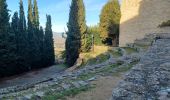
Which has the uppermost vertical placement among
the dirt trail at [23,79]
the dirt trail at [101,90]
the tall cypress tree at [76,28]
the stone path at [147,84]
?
the tall cypress tree at [76,28]

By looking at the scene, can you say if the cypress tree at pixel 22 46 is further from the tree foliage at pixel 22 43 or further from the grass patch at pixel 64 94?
the grass patch at pixel 64 94

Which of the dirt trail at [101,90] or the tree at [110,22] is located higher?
the tree at [110,22]

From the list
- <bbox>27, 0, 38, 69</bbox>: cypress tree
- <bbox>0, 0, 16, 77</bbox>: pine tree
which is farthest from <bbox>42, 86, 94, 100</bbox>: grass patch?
<bbox>27, 0, 38, 69</bbox>: cypress tree

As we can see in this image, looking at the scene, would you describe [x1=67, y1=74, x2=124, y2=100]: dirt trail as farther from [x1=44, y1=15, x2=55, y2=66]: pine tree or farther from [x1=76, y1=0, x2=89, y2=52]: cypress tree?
[x1=44, y1=15, x2=55, y2=66]: pine tree

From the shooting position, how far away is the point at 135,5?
31625 mm

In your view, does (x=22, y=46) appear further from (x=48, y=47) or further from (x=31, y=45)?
(x=48, y=47)

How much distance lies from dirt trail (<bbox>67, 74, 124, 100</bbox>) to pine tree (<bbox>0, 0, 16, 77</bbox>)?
22116 millimetres

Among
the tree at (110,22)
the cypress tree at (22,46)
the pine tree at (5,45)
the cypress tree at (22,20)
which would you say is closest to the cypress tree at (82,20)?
the tree at (110,22)

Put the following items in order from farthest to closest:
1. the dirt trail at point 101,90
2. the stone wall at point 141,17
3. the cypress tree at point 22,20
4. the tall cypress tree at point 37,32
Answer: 1. the tall cypress tree at point 37,32
2. the cypress tree at point 22,20
3. the stone wall at point 141,17
4. the dirt trail at point 101,90

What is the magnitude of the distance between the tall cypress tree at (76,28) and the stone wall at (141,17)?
613 cm

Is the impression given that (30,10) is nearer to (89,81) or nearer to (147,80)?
(89,81)

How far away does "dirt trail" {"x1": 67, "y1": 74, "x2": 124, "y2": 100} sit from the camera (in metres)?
8.98

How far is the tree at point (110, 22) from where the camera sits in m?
42.1

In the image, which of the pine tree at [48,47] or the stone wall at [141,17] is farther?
the pine tree at [48,47]
